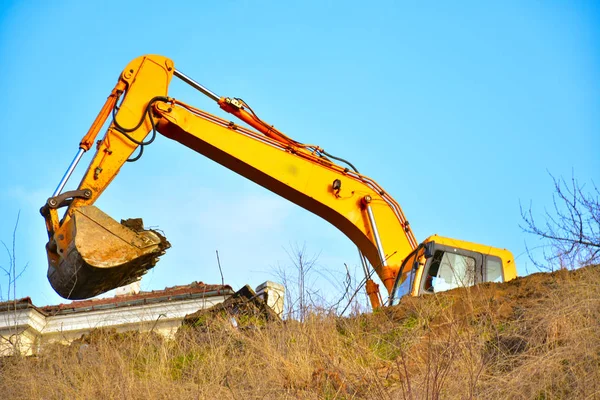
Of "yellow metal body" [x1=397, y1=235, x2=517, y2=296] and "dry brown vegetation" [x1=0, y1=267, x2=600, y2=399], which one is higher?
"yellow metal body" [x1=397, y1=235, x2=517, y2=296]

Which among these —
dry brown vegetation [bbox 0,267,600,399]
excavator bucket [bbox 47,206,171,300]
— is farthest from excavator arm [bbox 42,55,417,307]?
dry brown vegetation [bbox 0,267,600,399]

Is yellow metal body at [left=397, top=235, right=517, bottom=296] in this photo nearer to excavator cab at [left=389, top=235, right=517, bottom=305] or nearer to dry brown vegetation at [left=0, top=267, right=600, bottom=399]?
excavator cab at [left=389, top=235, right=517, bottom=305]

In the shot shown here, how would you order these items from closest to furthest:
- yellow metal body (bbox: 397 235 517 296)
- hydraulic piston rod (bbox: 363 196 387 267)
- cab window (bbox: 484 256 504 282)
→ 1. yellow metal body (bbox: 397 235 517 296)
2. cab window (bbox: 484 256 504 282)
3. hydraulic piston rod (bbox: 363 196 387 267)

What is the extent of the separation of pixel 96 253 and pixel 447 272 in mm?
4316

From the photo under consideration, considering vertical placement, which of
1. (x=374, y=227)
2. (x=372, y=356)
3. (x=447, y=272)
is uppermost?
(x=374, y=227)

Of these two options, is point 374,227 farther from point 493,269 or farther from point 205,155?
point 205,155

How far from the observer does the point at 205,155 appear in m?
11.2

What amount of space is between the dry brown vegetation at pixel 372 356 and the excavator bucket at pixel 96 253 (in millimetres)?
674

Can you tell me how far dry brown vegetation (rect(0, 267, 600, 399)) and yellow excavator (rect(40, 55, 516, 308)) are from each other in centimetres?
91

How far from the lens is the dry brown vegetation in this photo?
248 inches

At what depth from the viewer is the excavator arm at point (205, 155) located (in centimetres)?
921

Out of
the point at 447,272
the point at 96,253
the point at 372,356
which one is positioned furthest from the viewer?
the point at 447,272

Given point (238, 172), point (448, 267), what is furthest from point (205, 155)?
point (448, 267)

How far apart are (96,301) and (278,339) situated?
9139mm
